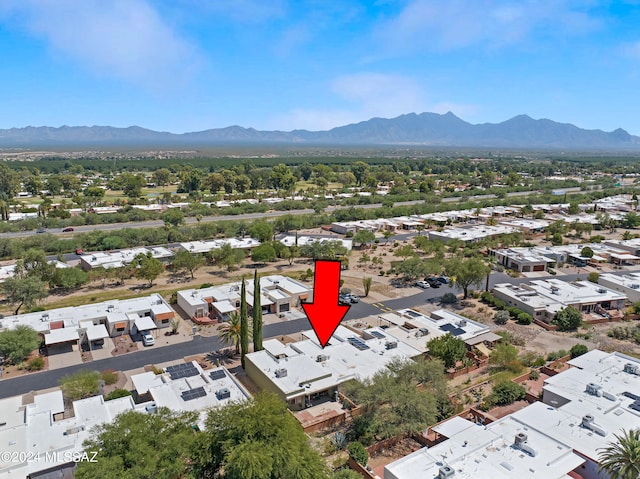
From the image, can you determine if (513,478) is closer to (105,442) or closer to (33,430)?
(105,442)

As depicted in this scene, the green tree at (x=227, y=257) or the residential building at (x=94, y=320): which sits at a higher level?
the green tree at (x=227, y=257)

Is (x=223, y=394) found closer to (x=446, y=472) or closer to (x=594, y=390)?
(x=446, y=472)

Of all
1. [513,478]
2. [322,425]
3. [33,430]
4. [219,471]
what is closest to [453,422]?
[513,478]

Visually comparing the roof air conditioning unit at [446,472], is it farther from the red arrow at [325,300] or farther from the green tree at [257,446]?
the red arrow at [325,300]

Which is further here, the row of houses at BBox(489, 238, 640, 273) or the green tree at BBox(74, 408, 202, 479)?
the row of houses at BBox(489, 238, 640, 273)

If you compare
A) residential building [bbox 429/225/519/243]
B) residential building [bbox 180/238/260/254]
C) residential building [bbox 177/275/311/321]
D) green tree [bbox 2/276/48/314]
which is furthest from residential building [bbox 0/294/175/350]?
residential building [bbox 429/225/519/243]

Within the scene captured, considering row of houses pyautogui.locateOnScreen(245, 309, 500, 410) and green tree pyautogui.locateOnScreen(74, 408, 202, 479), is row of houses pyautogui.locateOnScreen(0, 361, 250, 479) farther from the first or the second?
row of houses pyautogui.locateOnScreen(245, 309, 500, 410)

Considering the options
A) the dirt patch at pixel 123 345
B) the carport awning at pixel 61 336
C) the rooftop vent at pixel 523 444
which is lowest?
the dirt patch at pixel 123 345

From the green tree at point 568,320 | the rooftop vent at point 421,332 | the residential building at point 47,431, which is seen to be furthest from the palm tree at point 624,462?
the green tree at point 568,320
